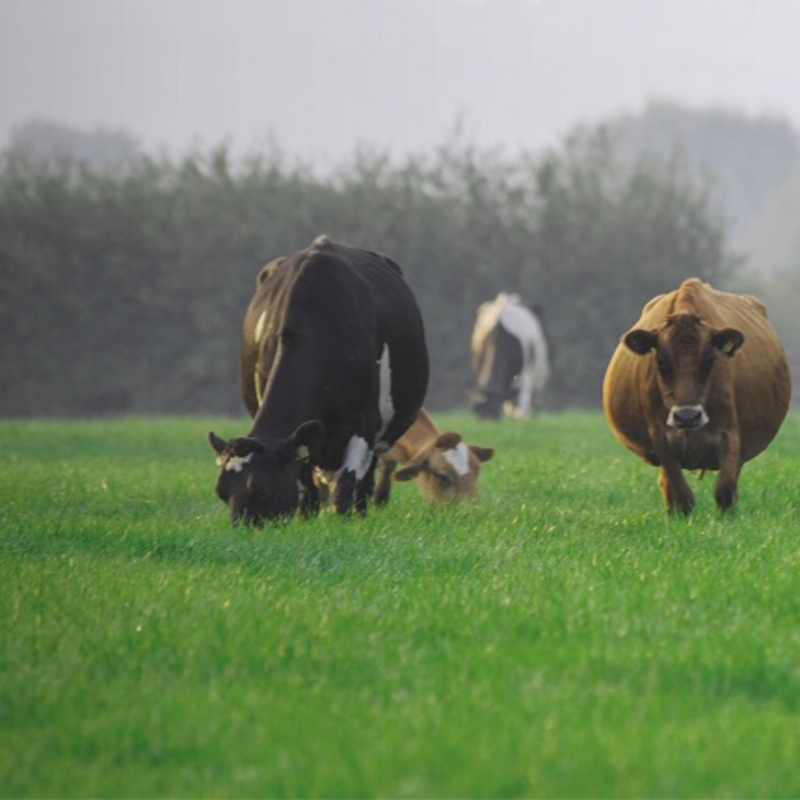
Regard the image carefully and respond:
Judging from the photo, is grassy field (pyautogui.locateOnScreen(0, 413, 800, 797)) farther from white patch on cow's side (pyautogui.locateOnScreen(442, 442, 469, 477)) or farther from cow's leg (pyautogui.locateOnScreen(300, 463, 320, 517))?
white patch on cow's side (pyautogui.locateOnScreen(442, 442, 469, 477))

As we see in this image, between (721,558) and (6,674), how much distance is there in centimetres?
417

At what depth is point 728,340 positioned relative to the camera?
11859 millimetres

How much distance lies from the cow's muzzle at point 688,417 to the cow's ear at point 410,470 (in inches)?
133

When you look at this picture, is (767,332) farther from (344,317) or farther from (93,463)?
(93,463)

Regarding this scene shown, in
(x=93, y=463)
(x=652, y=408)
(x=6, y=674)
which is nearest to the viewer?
(x=6, y=674)

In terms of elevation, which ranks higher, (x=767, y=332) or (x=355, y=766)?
(x=767, y=332)

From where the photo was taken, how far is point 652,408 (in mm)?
12211

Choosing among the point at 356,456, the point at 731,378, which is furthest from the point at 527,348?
the point at 731,378

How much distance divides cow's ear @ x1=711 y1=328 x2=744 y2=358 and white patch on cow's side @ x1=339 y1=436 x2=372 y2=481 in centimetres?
259

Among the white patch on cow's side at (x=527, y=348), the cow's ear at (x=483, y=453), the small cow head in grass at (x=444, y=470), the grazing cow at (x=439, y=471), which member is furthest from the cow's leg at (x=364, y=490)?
the white patch on cow's side at (x=527, y=348)

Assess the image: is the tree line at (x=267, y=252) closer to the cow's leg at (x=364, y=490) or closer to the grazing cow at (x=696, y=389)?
the cow's leg at (x=364, y=490)

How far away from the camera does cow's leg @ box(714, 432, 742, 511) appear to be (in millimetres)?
11922

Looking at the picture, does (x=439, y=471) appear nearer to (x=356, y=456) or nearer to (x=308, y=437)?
(x=356, y=456)

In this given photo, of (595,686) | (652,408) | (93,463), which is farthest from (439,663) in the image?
(93,463)
